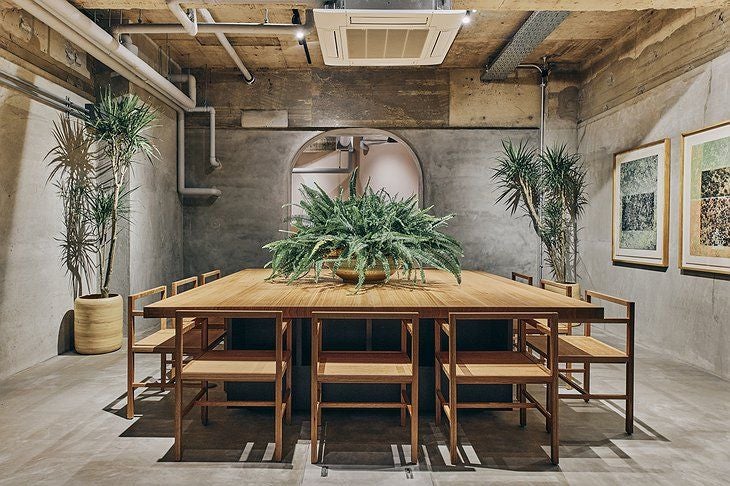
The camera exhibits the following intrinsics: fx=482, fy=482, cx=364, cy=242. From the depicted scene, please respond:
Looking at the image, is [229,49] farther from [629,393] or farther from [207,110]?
[629,393]

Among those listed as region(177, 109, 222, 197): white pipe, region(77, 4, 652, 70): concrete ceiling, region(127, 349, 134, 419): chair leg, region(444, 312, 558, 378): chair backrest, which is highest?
region(77, 4, 652, 70): concrete ceiling

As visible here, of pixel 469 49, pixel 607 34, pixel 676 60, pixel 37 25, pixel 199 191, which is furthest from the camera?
pixel 199 191

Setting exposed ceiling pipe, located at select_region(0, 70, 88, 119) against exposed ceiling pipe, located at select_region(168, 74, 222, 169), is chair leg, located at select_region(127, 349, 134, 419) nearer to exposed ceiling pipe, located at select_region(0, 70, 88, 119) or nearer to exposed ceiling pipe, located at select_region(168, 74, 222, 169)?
exposed ceiling pipe, located at select_region(0, 70, 88, 119)

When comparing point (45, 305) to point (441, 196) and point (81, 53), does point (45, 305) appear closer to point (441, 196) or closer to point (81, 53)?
point (81, 53)

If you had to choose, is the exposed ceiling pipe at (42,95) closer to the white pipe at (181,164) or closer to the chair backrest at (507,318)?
the white pipe at (181,164)

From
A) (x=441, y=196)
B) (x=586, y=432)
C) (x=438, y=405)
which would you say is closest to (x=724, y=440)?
(x=586, y=432)

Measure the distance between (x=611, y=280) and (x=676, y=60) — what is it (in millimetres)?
2265

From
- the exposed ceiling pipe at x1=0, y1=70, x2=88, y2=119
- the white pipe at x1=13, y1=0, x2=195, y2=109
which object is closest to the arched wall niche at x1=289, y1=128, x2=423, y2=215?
the white pipe at x1=13, y1=0, x2=195, y2=109

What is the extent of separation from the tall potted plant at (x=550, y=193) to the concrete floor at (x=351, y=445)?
2.61 m

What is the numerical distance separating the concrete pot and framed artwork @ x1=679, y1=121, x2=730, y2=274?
16.2 feet

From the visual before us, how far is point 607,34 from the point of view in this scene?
5047 millimetres

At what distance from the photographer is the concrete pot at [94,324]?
Answer: 4.14 metres

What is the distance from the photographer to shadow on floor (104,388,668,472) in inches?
88.9

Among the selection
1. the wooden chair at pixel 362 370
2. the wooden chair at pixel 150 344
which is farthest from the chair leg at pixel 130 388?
the wooden chair at pixel 362 370
